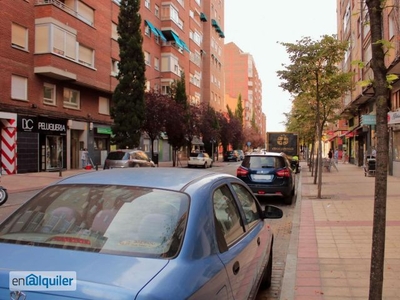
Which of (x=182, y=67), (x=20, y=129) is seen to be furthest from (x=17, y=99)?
(x=182, y=67)

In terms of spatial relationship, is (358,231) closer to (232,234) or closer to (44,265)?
(232,234)

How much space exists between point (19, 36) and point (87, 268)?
23773 mm

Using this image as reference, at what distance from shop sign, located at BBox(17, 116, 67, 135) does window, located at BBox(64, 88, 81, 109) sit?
1.52 metres

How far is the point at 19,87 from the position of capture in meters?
22.3

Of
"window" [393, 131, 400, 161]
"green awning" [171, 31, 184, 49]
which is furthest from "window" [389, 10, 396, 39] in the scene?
"green awning" [171, 31, 184, 49]

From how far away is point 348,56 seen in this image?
3678 cm

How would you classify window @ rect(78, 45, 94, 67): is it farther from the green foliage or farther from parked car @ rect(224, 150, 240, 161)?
parked car @ rect(224, 150, 240, 161)

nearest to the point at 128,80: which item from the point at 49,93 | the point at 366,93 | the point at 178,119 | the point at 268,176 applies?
the point at 49,93

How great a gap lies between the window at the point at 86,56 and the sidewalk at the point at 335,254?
20.8 metres

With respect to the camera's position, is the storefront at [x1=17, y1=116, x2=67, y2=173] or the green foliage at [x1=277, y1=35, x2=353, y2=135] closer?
the green foliage at [x1=277, y1=35, x2=353, y2=135]

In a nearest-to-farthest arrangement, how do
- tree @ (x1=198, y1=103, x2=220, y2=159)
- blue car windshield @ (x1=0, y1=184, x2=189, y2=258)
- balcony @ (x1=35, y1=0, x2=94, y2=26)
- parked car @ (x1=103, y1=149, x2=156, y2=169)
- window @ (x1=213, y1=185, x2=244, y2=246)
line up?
blue car windshield @ (x1=0, y1=184, x2=189, y2=258) < window @ (x1=213, y1=185, x2=244, y2=246) < parked car @ (x1=103, y1=149, x2=156, y2=169) < balcony @ (x1=35, y1=0, x2=94, y2=26) < tree @ (x1=198, y1=103, x2=220, y2=159)

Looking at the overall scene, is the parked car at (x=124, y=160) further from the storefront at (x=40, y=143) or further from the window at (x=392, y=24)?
the window at (x=392, y=24)

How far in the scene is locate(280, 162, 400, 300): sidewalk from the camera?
14.5 ft

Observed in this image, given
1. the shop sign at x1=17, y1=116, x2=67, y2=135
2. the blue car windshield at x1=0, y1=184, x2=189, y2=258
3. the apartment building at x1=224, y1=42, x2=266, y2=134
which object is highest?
the apartment building at x1=224, y1=42, x2=266, y2=134
